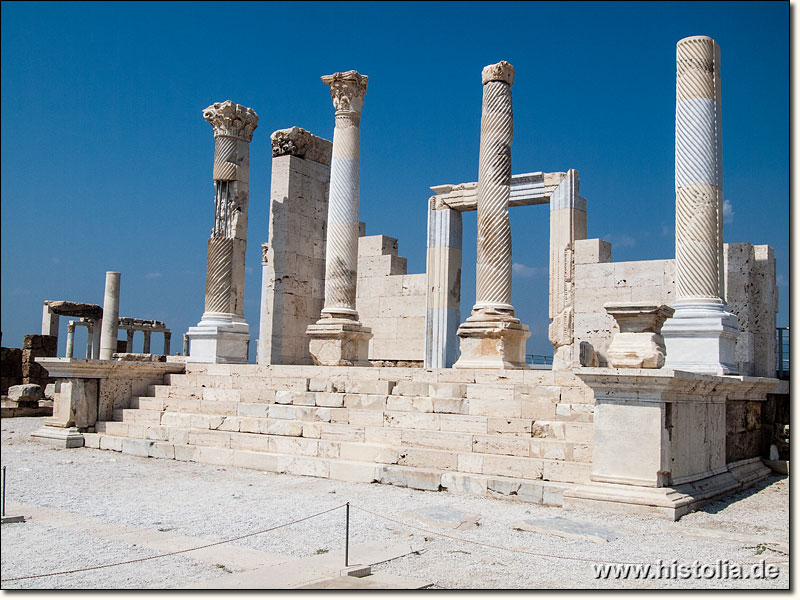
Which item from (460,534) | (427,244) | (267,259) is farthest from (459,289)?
(460,534)

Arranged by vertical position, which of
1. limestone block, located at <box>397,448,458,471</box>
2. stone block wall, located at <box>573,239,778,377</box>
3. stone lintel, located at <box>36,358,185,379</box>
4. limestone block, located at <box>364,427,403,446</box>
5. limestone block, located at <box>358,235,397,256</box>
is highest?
limestone block, located at <box>358,235,397,256</box>

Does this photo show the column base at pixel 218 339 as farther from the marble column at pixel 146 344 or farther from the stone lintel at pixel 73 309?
the marble column at pixel 146 344

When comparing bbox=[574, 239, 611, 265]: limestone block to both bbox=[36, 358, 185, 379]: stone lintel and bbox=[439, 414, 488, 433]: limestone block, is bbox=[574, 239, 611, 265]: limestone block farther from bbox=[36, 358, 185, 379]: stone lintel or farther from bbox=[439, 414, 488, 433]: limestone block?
bbox=[36, 358, 185, 379]: stone lintel

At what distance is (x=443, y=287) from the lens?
61.4ft

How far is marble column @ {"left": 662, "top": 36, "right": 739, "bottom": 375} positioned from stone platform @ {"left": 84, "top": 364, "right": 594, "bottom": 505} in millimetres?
1844

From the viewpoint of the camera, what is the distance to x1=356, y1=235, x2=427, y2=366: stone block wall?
768 inches

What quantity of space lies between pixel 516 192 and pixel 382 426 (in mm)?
8343

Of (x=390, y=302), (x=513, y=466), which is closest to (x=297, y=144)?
(x=390, y=302)

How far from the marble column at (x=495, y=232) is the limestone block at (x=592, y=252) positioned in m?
3.05

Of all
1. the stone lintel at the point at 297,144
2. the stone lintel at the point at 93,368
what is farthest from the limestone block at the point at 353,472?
the stone lintel at the point at 297,144

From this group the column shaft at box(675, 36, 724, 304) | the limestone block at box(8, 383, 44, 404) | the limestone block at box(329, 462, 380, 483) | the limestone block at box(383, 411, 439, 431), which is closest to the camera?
the limestone block at box(329, 462, 380, 483)

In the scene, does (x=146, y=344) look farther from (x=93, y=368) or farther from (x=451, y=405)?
(x=451, y=405)

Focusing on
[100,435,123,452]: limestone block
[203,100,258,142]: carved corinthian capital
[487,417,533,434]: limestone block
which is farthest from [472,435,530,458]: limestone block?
[203,100,258,142]: carved corinthian capital

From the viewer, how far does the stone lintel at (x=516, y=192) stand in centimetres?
1733
